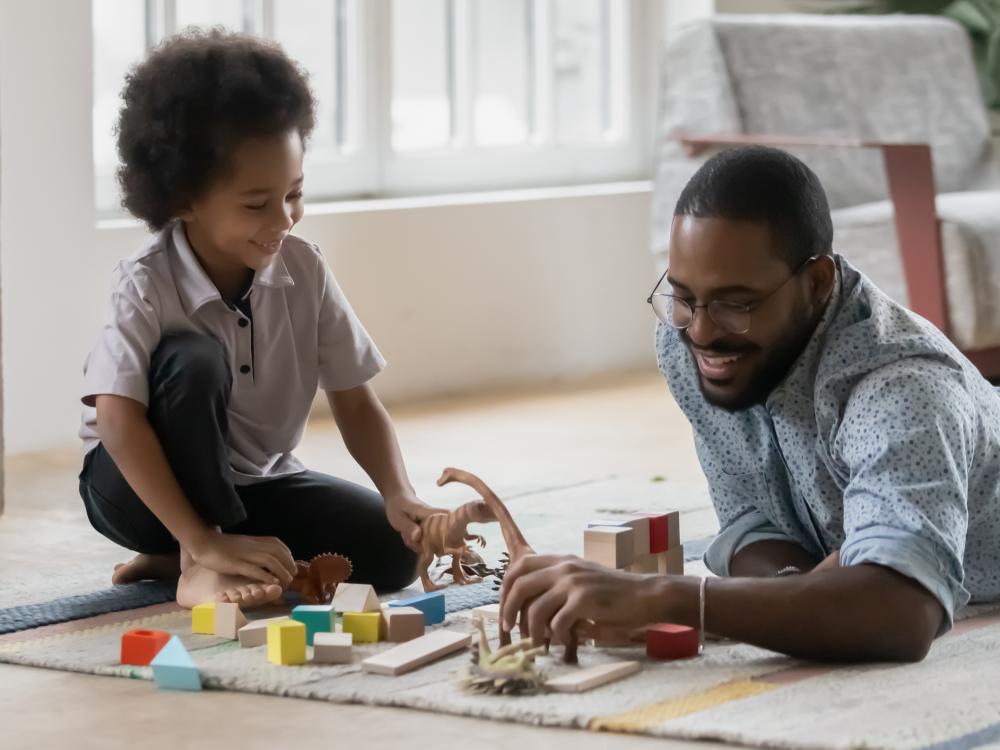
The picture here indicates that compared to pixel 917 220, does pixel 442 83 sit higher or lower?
higher

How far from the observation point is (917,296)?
357 cm

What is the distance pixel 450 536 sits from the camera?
2.01m

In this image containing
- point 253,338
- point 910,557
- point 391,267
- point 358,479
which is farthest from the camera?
point 391,267

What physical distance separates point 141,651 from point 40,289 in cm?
180

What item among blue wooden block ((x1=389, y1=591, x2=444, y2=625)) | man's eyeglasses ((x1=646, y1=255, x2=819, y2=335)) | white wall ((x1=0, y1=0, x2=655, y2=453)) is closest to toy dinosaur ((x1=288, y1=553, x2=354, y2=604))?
blue wooden block ((x1=389, y1=591, x2=444, y2=625))

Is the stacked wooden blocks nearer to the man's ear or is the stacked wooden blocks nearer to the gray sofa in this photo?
the man's ear

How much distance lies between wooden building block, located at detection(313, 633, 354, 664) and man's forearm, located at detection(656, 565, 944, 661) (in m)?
0.33

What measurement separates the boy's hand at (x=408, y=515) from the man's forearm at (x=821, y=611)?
1.60 feet

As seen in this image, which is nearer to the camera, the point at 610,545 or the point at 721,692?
the point at 721,692

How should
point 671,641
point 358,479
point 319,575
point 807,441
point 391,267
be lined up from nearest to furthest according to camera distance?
point 671,641
point 807,441
point 319,575
point 358,479
point 391,267

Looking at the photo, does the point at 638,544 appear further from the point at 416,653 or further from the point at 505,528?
the point at 416,653

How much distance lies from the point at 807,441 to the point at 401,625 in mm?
471

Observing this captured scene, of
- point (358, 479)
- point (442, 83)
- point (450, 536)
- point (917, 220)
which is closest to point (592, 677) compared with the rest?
point (450, 536)

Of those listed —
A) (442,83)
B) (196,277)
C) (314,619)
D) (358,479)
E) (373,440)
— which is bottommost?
(358,479)
